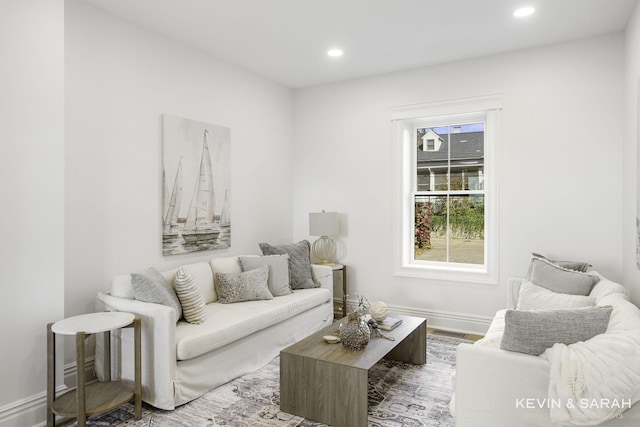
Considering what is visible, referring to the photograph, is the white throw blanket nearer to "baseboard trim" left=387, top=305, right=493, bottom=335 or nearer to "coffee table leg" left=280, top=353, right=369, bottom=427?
"coffee table leg" left=280, top=353, right=369, bottom=427

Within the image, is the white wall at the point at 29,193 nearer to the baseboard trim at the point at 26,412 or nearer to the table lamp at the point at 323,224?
the baseboard trim at the point at 26,412

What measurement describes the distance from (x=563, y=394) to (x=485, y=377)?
1.16 ft

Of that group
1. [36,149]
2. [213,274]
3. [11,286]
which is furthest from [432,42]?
[11,286]

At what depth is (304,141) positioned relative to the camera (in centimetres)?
524

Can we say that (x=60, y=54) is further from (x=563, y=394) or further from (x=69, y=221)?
(x=563, y=394)

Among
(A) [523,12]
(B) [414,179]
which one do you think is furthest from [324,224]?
(A) [523,12]

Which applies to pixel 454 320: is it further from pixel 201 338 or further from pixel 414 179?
pixel 201 338

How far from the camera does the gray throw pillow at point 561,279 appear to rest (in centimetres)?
295

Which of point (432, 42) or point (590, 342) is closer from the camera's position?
point (590, 342)

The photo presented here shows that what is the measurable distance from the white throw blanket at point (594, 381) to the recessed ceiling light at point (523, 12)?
8.19 ft

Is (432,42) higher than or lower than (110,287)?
higher

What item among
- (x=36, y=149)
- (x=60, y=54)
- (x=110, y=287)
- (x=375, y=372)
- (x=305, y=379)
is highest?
(x=60, y=54)

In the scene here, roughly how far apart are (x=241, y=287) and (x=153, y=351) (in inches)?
44.7

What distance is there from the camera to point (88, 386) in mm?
2615
